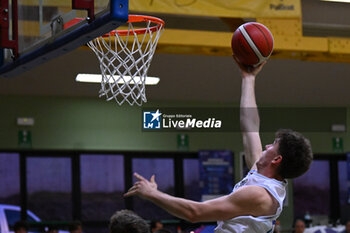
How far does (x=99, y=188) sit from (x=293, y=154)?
8232 mm

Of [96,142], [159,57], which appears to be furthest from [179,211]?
[96,142]

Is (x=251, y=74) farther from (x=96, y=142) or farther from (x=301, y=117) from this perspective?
(x=301, y=117)

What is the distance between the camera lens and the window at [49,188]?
35.0ft

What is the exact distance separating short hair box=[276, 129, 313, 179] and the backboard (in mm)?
1160

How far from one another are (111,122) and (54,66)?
2146 mm

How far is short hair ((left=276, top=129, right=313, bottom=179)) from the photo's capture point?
3.03 m

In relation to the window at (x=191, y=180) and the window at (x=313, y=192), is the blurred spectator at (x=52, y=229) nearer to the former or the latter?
the window at (x=191, y=180)

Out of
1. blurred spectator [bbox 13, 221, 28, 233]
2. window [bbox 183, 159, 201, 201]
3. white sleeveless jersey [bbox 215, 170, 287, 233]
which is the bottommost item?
blurred spectator [bbox 13, 221, 28, 233]

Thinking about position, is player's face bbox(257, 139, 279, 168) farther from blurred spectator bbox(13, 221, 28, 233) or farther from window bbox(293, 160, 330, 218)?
window bbox(293, 160, 330, 218)

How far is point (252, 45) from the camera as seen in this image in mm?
3826

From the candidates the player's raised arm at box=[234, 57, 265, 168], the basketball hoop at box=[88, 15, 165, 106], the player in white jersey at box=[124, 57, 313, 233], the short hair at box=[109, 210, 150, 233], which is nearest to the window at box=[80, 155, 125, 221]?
the basketball hoop at box=[88, 15, 165, 106]

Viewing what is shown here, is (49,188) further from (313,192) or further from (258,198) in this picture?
(258,198)

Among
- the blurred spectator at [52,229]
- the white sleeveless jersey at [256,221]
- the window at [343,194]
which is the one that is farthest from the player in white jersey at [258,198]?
the window at [343,194]

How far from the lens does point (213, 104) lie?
11672 millimetres
